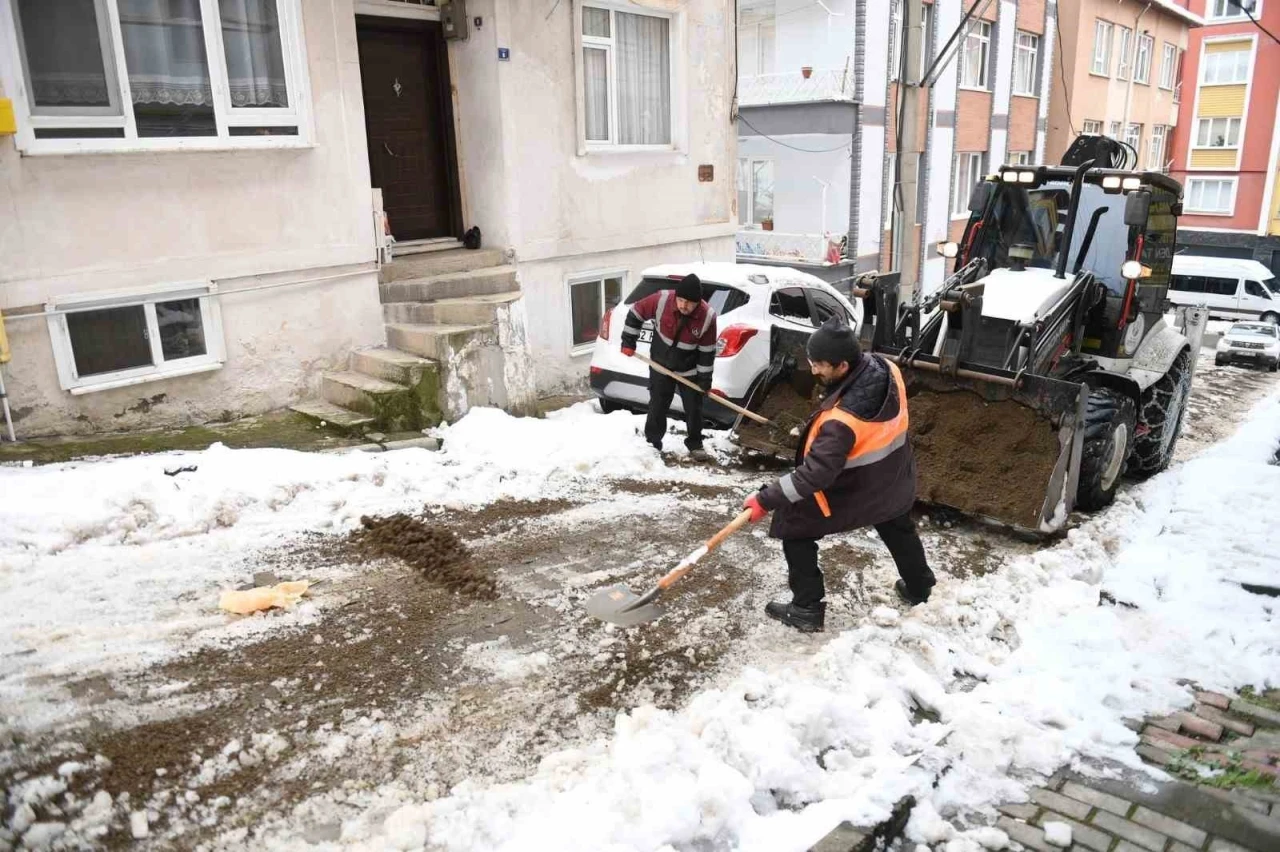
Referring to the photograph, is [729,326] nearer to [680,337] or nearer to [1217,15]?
[680,337]

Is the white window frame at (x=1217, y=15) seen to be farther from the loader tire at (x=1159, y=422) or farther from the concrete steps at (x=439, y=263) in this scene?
the concrete steps at (x=439, y=263)

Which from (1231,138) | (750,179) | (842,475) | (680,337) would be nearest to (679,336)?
(680,337)

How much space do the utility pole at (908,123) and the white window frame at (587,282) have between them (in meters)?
3.35

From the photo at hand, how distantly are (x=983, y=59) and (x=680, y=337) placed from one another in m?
20.2

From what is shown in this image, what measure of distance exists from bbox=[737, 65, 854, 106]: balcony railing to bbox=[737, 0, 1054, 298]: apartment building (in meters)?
0.02

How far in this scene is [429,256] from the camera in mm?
9539

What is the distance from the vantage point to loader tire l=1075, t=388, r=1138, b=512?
661cm

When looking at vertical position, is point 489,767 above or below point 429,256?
below

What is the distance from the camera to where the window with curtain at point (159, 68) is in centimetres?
652

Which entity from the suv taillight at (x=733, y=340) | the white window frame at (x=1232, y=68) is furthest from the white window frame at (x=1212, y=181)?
the suv taillight at (x=733, y=340)

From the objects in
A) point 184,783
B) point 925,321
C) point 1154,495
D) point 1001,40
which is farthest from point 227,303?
point 1001,40

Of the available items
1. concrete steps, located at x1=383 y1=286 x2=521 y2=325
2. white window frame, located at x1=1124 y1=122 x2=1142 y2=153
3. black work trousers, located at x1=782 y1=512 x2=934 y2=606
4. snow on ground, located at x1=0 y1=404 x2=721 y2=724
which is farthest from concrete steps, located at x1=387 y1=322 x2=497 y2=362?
white window frame, located at x1=1124 y1=122 x2=1142 y2=153

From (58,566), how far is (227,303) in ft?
10.6

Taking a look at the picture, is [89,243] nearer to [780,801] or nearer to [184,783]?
[184,783]
